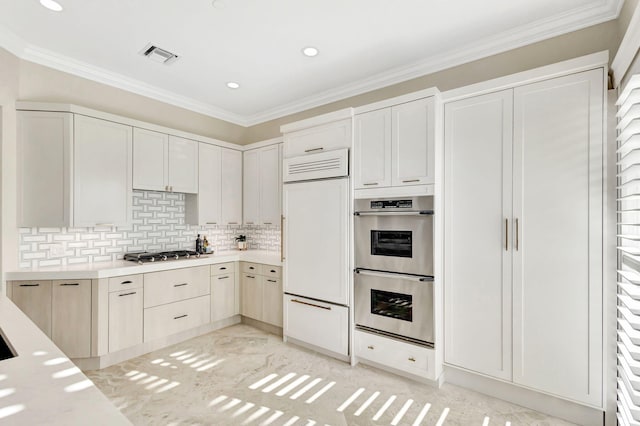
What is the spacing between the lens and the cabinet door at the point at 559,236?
7.24ft

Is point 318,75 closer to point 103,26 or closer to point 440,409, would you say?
point 103,26

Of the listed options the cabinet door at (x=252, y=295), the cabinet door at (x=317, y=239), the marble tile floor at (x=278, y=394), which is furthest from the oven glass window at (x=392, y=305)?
the cabinet door at (x=252, y=295)

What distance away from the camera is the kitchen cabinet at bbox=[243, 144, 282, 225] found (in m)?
4.33

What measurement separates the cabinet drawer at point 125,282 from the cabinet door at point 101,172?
0.59 m

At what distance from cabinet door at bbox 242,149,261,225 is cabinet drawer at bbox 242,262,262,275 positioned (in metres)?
0.60

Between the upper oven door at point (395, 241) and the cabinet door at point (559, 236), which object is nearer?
the cabinet door at point (559, 236)

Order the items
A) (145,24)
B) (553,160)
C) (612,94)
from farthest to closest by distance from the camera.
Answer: (145,24) → (553,160) → (612,94)

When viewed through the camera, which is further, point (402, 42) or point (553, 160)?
point (402, 42)

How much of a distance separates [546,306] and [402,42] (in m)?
2.42

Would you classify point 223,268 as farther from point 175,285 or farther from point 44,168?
point 44,168

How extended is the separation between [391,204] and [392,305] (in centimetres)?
91

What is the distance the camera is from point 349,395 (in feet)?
8.71

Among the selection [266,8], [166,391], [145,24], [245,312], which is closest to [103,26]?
[145,24]

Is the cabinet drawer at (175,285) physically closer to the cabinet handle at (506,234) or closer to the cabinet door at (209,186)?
the cabinet door at (209,186)
